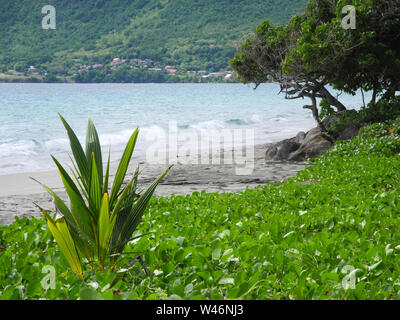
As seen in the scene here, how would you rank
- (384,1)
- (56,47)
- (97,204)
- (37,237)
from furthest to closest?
(56,47), (384,1), (37,237), (97,204)

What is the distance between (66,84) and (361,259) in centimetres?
6899

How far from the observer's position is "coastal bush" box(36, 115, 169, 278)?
83.2 inches

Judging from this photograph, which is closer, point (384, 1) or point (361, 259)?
point (361, 259)

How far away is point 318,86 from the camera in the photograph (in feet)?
42.8

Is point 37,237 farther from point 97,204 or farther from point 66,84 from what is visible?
point 66,84

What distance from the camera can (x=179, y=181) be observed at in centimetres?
981

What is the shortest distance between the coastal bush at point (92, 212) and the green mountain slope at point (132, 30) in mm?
58134

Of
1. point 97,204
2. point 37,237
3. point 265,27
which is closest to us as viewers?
point 97,204

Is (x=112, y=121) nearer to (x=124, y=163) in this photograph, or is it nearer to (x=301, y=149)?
(x=301, y=149)

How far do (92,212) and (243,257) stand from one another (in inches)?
37.4

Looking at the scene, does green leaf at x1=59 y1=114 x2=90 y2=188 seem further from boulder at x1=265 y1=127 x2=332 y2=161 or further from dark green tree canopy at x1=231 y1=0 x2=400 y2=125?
boulder at x1=265 y1=127 x2=332 y2=161

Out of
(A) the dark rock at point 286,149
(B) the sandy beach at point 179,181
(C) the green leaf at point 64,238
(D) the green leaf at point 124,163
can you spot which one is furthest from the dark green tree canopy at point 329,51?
(C) the green leaf at point 64,238

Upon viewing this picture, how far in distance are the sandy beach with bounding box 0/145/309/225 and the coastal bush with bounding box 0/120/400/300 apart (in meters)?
3.08
